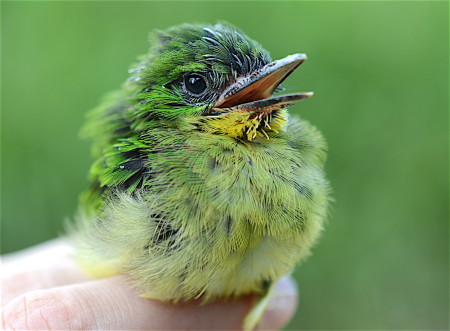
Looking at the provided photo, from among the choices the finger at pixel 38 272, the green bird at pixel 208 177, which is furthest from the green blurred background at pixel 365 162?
the green bird at pixel 208 177

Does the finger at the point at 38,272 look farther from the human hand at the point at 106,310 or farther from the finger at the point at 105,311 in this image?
the finger at the point at 105,311

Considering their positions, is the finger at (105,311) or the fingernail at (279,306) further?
the fingernail at (279,306)

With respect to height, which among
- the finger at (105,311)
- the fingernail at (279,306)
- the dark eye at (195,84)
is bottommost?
the fingernail at (279,306)

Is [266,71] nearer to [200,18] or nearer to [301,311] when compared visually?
[200,18]

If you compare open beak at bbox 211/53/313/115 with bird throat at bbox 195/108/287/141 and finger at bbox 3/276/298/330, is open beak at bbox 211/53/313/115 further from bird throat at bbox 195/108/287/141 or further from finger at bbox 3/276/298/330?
finger at bbox 3/276/298/330

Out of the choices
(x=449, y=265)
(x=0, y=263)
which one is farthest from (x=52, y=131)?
(x=449, y=265)

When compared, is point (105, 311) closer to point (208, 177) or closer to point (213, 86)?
point (208, 177)

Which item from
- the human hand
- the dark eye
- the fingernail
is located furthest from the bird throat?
the fingernail

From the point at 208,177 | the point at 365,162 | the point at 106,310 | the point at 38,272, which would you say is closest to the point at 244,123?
the point at 208,177
